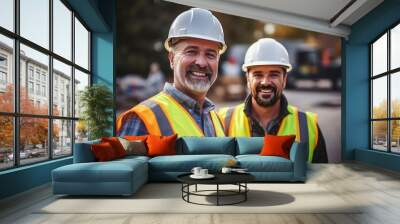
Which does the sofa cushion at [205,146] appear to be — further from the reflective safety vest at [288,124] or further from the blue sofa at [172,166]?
the reflective safety vest at [288,124]

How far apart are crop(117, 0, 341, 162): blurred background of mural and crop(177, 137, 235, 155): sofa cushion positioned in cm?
162

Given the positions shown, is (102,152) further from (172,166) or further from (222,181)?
(222,181)

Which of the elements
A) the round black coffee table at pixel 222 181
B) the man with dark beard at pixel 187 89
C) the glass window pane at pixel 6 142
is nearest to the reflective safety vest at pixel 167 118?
the man with dark beard at pixel 187 89

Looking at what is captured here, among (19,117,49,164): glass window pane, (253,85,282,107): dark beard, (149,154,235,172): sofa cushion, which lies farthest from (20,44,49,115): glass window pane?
(253,85,282,107): dark beard

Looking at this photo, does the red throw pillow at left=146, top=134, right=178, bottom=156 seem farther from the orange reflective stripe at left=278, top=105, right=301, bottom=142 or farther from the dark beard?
the orange reflective stripe at left=278, top=105, right=301, bottom=142

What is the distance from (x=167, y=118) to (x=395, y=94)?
477 cm

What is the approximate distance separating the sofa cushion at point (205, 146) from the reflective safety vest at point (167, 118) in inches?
40.6

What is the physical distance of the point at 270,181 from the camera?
19.9ft

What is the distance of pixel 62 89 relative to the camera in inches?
270

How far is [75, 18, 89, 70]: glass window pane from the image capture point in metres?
7.72

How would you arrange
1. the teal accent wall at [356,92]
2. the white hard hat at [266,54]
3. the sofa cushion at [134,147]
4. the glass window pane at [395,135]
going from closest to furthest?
the sofa cushion at [134,147], the glass window pane at [395,135], the white hard hat at [266,54], the teal accent wall at [356,92]

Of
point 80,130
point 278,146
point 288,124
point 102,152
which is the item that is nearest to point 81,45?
point 80,130

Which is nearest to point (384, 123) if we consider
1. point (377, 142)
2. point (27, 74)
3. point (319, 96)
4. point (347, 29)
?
point (377, 142)

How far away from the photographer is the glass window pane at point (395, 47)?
313 inches
